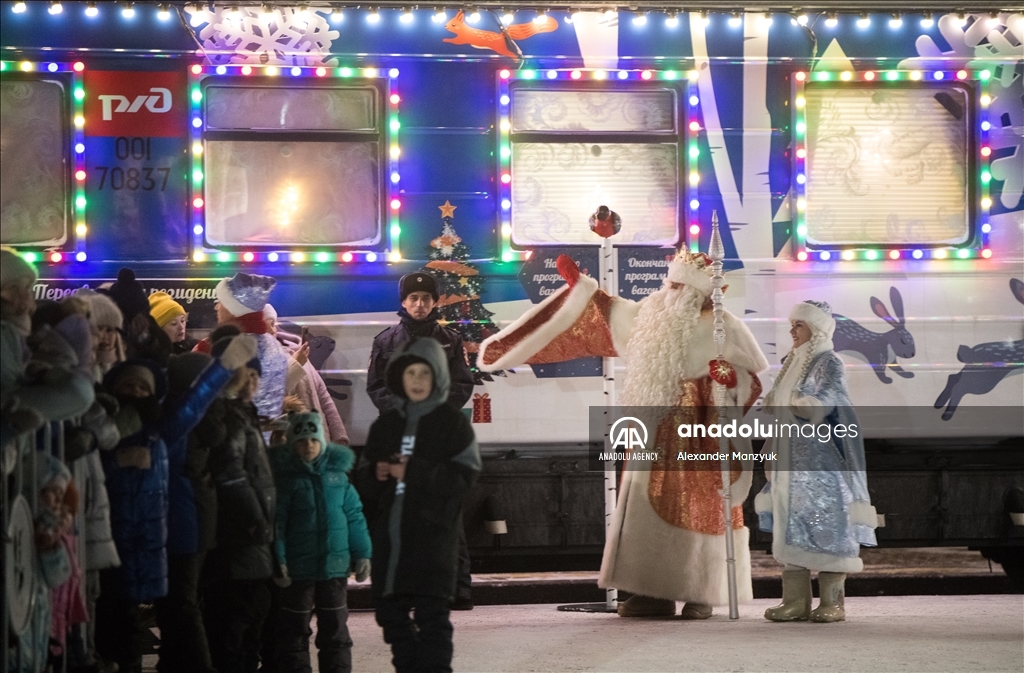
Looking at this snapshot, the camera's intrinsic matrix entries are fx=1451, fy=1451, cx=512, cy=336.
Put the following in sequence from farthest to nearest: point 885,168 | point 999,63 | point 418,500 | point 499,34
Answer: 1. point 999,63
2. point 885,168
3. point 499,34
4. point 418,500

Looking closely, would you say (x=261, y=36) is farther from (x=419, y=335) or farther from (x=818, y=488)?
(x=818, y=488)

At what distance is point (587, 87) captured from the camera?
7855mm

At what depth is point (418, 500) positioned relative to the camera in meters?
4.78

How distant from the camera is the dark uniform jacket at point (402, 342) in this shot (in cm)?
734

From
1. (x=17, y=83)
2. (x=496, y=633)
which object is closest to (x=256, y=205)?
(x=17, y=83)

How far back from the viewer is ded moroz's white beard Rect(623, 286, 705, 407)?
24.0 ft

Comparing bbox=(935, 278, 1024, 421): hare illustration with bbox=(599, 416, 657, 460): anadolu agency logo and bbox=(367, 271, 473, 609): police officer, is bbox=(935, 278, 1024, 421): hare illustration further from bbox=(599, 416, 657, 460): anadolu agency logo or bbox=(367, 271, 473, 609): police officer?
bbox=(367, 271, 473, 609): police officer

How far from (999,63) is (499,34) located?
9.23 feet

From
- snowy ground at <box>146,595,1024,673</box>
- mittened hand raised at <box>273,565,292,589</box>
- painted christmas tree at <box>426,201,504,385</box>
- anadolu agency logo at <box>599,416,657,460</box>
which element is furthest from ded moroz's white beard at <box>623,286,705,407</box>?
mittened hand raised at <box>273,565,292,589</box>

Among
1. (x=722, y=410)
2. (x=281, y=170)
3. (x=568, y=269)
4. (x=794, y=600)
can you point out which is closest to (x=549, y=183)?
(x=568, y=269)

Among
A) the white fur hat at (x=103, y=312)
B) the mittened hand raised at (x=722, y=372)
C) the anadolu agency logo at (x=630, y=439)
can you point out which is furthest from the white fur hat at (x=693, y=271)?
the white fur hat at (x=103, y=312)

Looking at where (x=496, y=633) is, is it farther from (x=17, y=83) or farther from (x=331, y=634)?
(x=17, y=83)

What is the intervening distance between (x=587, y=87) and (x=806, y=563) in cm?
277

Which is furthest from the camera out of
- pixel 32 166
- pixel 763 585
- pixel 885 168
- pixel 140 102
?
pixel 763 585
